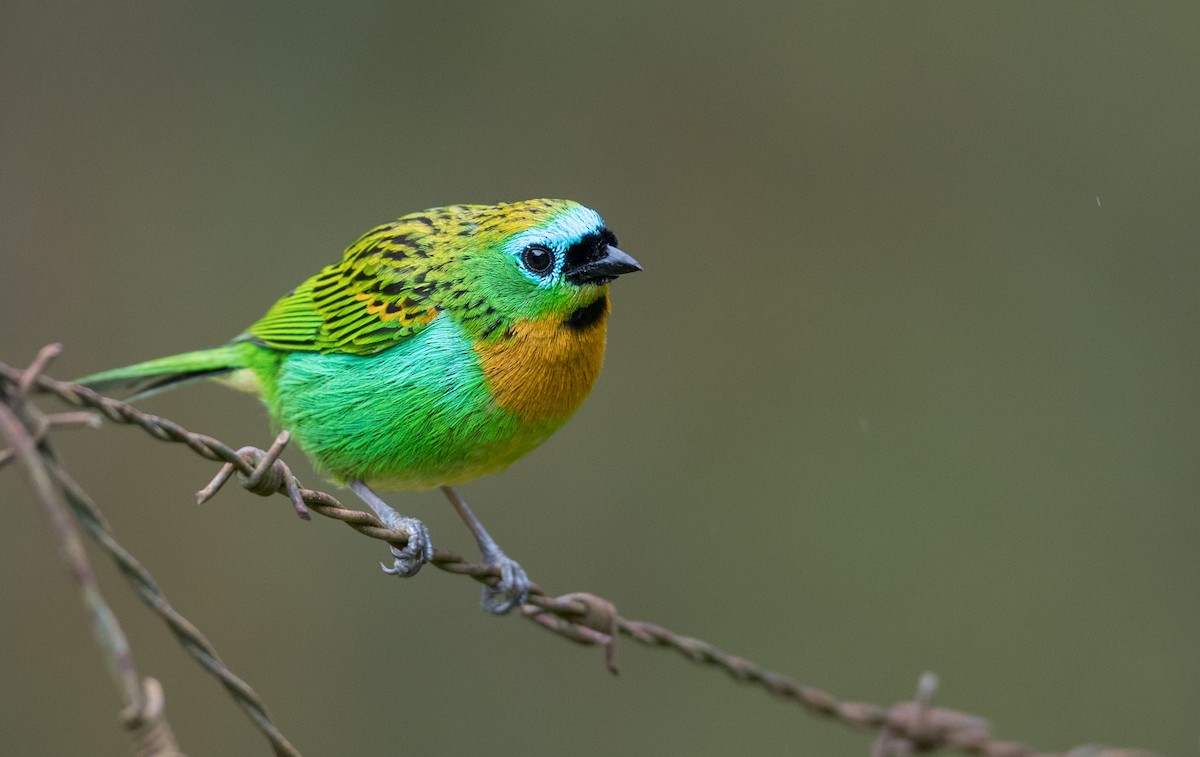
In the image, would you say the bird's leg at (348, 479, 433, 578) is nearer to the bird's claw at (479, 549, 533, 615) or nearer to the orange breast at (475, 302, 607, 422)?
the bird's claw at (479, 549, 533, 615)

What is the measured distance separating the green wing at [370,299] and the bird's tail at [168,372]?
147 millimetres

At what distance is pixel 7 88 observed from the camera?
27.8 ft

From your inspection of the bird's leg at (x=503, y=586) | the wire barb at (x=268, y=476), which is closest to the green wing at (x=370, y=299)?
the bird's leg at (x=503, y=586)

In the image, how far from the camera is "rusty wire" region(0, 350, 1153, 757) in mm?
2178

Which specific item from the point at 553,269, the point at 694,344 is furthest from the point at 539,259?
the point at 694,344

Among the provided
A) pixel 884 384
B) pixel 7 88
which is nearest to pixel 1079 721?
pixel 884 384

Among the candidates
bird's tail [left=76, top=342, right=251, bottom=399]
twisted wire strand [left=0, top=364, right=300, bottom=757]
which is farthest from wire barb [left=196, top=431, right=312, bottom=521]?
bird's tail [left=76, top=342, right=251, bottom=399]

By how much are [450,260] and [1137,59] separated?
626cm

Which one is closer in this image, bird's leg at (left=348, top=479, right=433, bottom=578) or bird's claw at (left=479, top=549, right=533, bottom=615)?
bird's leg at (left=348, top=479, right=433, bottom=578)

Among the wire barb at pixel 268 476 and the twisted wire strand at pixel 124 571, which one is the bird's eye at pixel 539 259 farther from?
the twisted wire strand at pixel 124 571

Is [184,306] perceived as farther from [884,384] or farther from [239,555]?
[884,384]

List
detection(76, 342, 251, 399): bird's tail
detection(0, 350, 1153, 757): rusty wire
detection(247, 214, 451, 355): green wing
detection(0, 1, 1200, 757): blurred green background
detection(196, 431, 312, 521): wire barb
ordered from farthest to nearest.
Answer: detection(0, 1, 1200, 757): blurred green background < detection(76, 342, 251, 399): bird's tail < detection(247, 214, 451, 355): green wing < detection(196, 431, 312, 521): wire barb < detection(0, 350, 1153, 757): rusty wire

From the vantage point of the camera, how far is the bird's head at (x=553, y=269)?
171 inches

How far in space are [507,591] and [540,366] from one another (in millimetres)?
880
